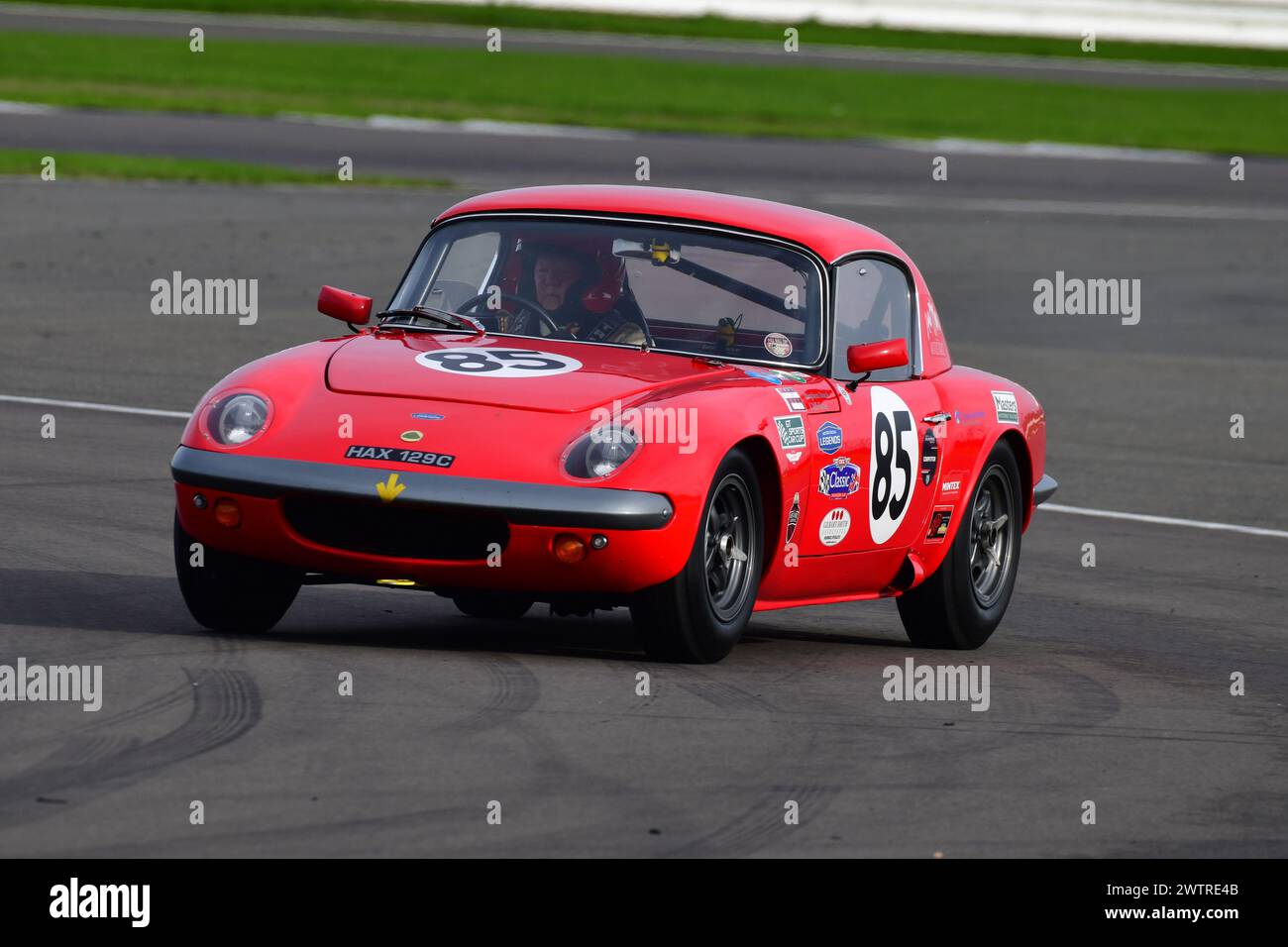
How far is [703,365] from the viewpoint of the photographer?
804 centimetres

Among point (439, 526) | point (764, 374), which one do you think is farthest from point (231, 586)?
point (764, 374)

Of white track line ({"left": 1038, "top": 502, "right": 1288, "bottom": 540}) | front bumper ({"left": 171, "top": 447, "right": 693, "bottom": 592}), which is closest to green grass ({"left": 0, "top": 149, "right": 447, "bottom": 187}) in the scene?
white track line ({"left": 1038, "top": 502, "right": 1288, "bottom": 540})

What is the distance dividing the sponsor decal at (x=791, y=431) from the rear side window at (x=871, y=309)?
56 cm

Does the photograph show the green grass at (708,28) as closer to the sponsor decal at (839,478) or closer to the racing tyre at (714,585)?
the sponsor decal at (839,478)

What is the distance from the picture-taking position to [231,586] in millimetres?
7637

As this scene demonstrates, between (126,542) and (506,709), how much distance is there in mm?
3375

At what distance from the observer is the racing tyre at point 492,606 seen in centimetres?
860

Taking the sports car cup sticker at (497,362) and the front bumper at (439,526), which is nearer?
the front bumper at (439,526)

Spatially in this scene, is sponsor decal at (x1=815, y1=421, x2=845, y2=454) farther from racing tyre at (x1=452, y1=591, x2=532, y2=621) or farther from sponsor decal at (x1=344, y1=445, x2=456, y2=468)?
sponsor decal at (x1=344, y1=445, x2=456, y2=468)

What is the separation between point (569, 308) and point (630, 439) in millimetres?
1195

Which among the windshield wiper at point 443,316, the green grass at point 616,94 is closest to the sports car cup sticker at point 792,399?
the windshield wiper at point 443,316

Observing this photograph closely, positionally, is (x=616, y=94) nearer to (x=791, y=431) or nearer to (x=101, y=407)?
(x=101, y=407)

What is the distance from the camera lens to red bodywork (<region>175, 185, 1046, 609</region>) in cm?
717

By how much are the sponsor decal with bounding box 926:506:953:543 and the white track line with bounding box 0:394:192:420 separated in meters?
6.01
